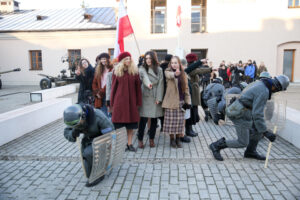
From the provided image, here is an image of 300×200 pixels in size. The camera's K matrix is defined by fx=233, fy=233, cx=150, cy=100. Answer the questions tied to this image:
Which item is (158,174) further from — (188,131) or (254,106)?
(188,131)

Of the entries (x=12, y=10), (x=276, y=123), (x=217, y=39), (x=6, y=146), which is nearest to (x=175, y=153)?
(x=276, y=123)

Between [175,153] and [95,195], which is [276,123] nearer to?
[175,153]

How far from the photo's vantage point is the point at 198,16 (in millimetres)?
17438

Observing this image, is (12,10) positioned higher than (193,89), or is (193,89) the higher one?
(12,10)

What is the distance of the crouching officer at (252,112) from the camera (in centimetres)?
337

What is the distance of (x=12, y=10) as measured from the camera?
26656 millimetres

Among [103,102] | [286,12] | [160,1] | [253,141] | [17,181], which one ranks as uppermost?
[160,1]

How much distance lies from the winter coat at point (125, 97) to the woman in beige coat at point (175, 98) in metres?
0.55

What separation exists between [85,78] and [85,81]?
0.22ft

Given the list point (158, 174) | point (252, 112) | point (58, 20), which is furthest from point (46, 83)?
point (252, 112)

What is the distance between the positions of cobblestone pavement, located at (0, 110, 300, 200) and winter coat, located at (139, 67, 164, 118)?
76cm

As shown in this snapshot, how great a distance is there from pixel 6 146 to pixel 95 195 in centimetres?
292

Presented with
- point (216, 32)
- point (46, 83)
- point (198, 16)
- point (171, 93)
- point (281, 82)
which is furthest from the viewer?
point (198, 16)

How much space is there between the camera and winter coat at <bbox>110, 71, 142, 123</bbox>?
4141mm
